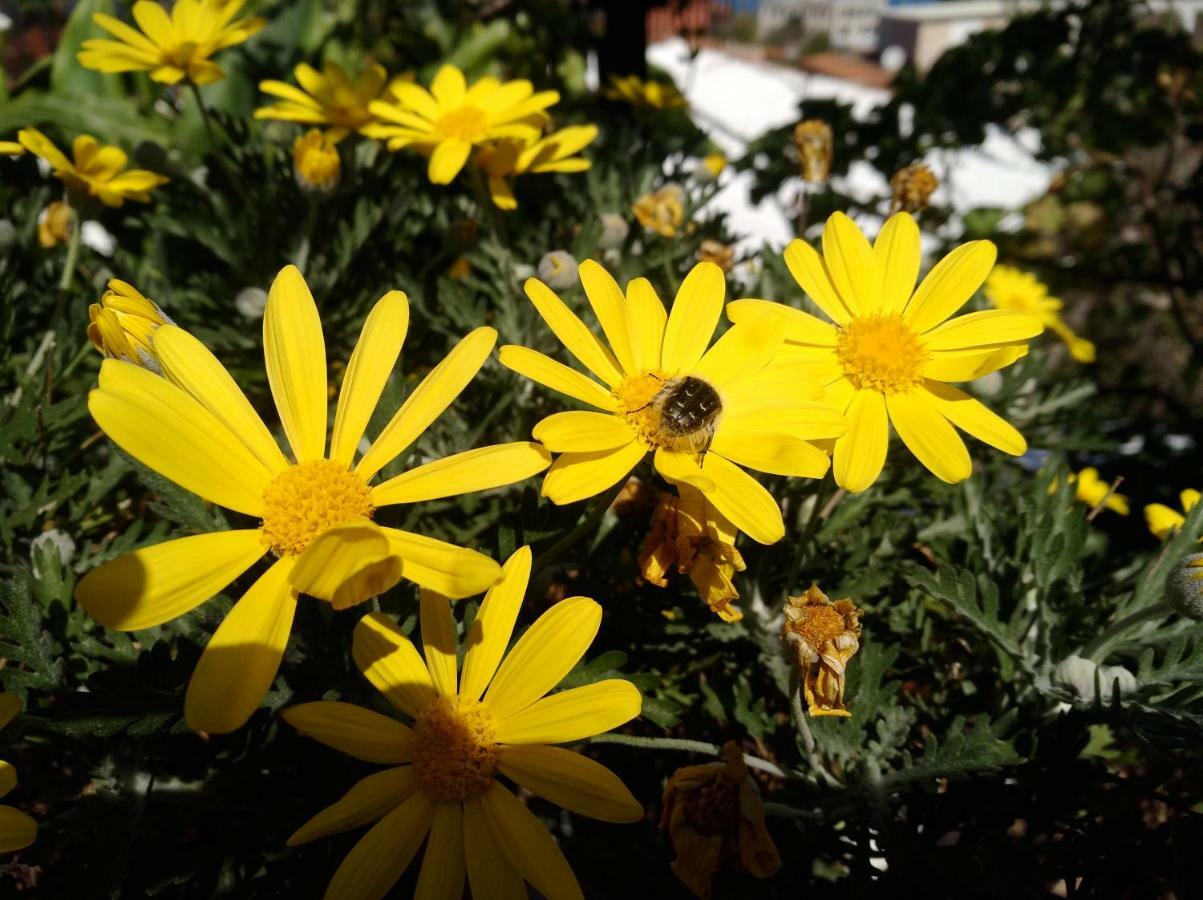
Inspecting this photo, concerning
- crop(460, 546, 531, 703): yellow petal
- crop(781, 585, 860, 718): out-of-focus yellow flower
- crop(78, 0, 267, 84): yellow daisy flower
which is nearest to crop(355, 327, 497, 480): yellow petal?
crop(460, 546, 531, 703): yellow petal

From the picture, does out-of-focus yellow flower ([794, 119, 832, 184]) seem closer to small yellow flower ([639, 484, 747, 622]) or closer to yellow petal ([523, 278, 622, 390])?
yellow petal ([523, 278, 622, 390])

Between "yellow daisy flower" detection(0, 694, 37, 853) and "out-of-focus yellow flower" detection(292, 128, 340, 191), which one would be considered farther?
"out-of-focus yellow flower" detection(292, 128, 340, 191)

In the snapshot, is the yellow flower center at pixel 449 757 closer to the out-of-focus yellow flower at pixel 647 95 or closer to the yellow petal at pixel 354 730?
the yellow petal at pixel 354 730

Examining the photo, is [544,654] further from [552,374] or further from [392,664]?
[552,374]

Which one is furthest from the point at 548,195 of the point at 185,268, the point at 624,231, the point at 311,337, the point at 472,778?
the point at 472,778

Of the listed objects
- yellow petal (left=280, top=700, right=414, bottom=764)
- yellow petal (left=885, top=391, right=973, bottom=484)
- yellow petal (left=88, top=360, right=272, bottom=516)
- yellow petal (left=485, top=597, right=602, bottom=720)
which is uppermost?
yellow petal (left=885, top=391, right=973, bottom=484)

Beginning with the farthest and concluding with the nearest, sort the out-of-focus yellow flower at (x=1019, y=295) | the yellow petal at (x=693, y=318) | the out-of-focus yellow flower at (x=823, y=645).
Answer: the out-of-focus yellow flower at (x=1019, y=295) < the yellow petal at (x=693, y=318) < the out-of-focus yellow flower at (x=823, y=645)

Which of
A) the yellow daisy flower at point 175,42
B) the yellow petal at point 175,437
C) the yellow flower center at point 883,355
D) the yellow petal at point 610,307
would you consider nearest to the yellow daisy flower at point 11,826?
the yellow petal at point 175,437
